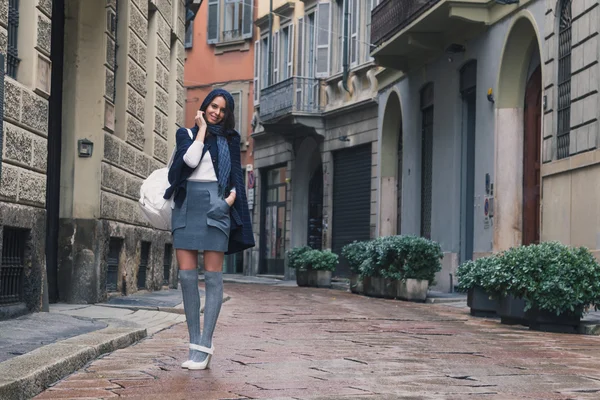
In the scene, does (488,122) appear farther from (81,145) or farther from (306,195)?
(306,195)

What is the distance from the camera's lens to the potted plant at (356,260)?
Result: 20.7 meters

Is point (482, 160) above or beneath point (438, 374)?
above

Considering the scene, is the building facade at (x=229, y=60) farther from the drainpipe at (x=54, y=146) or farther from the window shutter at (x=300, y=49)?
the drainpipe at (x=54, y=146)

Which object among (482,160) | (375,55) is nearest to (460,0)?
(482,160)

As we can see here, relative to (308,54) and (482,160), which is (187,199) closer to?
(482,160)

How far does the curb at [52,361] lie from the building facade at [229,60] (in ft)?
89.5

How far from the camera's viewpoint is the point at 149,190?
7.17 m

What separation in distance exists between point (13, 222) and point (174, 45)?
10113 mm

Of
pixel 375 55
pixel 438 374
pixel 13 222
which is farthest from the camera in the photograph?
pixel 375 55

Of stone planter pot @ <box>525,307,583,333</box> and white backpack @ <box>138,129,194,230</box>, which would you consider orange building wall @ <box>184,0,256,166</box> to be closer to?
stone planter pot @ <box>525,307,583,333</box>

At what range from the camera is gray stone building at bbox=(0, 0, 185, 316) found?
10070 mm

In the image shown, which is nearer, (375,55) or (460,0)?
(460,0)

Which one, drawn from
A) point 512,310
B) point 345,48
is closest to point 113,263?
point 512,310

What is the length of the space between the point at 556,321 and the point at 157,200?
5.70 metres
